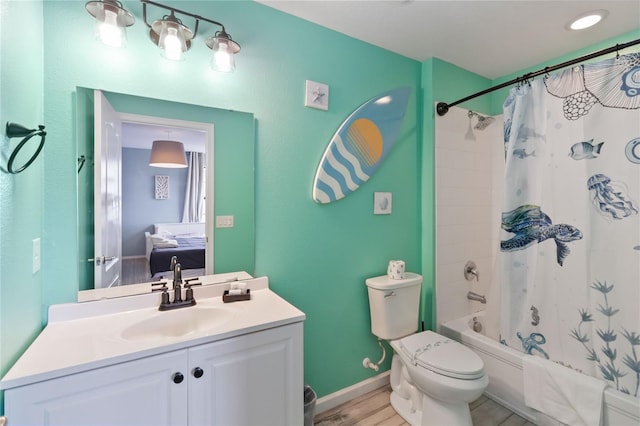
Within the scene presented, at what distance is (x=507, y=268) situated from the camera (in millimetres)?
1892

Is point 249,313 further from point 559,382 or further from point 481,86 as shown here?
point 481,86

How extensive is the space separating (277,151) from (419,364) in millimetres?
1457

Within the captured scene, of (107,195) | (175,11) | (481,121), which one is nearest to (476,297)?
(481,121)

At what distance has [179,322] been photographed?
1.33 meters

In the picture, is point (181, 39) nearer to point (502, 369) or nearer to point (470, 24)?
point (470, 24)

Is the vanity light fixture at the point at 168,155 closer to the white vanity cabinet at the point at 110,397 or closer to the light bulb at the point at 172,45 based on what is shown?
the light bulb at the point at 172,45

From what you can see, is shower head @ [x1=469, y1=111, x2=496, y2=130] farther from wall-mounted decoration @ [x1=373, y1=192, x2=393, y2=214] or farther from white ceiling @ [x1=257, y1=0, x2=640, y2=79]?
wall-mounted decoration @ [x1=373, y1=192, x2=393, y2=214]

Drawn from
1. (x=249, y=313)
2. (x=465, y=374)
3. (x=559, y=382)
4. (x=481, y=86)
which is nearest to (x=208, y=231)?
(x=249, y=313)

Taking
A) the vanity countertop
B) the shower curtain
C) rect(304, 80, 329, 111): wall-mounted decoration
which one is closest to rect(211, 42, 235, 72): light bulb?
rect(304, 80, 329, 111): wall-mounted decoration

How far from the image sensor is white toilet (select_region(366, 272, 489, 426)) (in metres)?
1.52

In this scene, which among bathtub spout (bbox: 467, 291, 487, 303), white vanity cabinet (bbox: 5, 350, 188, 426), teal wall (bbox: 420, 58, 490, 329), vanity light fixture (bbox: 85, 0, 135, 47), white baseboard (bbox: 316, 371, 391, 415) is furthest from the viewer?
bathtub spout (bbox: 467, 291, 487, 303)

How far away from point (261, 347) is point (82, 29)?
153 cm

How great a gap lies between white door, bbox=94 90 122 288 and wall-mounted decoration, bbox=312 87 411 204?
1018mm

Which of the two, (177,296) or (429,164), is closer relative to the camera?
(177,296)
